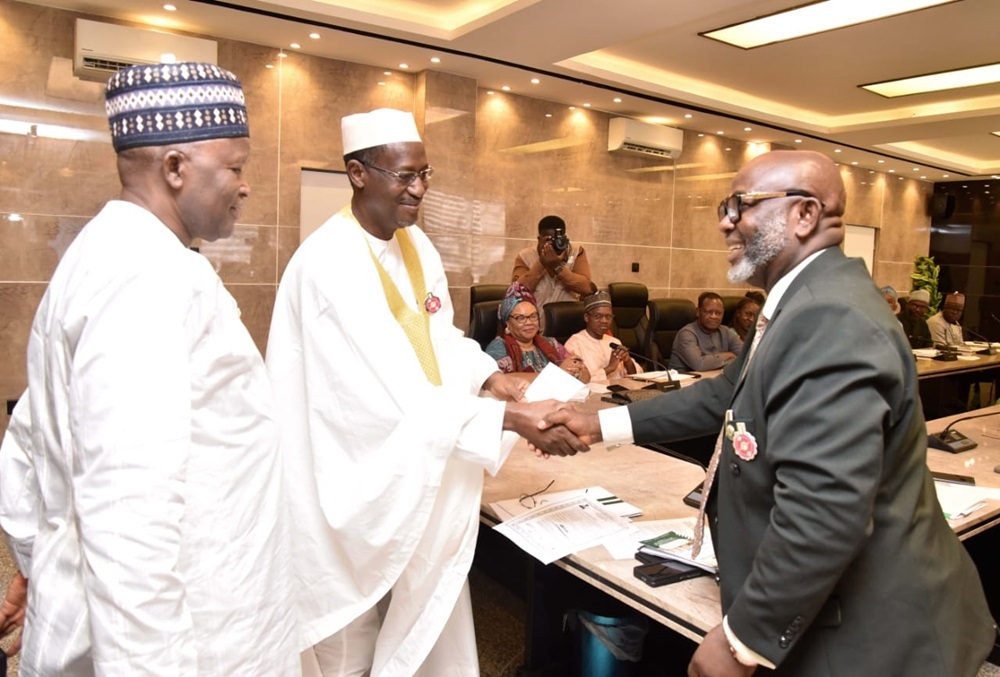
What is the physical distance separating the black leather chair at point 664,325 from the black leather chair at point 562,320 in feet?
3.58

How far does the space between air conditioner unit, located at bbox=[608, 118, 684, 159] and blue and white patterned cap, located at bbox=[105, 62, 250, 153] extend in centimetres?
695

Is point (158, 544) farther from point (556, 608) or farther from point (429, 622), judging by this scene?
point (556, 608)

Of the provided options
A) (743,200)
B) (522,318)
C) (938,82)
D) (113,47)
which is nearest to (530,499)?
(743,200)

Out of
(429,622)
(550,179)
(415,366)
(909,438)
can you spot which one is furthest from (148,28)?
(909,438)

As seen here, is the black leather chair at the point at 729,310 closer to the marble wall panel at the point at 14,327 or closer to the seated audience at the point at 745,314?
the seated audience at the point at 745,314

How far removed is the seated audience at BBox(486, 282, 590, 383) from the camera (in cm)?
420

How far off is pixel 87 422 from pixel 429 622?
3.71ft

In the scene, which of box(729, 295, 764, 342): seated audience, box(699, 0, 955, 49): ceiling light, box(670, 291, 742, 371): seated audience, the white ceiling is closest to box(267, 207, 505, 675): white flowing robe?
the white ceiling

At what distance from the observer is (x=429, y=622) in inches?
73.1

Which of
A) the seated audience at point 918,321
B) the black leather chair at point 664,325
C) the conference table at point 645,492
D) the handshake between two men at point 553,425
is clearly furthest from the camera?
the seated audience at point 918,321

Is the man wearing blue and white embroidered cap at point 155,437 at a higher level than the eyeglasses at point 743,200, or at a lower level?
lower

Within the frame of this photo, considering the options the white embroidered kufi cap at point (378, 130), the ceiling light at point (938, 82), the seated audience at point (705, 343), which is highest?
the ceiling light at point (938, 82)

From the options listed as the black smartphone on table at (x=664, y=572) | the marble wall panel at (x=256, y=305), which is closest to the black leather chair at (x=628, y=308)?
the marble wall panel at (x=256, y=305)

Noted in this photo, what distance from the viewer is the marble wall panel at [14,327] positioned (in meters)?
4.95
